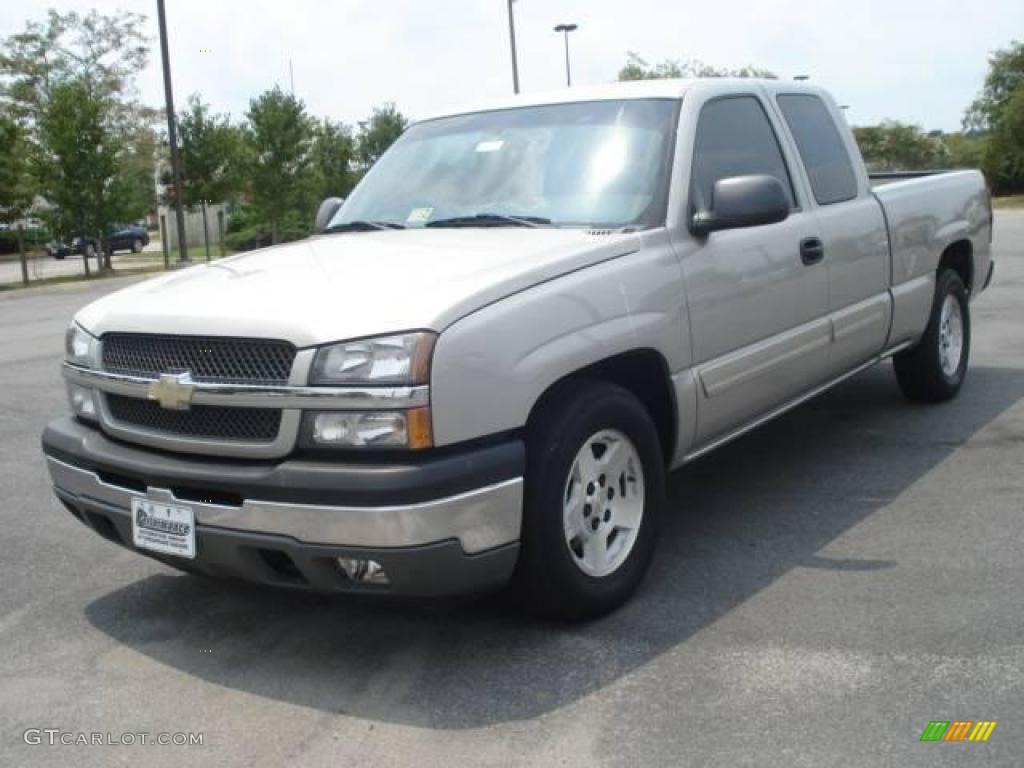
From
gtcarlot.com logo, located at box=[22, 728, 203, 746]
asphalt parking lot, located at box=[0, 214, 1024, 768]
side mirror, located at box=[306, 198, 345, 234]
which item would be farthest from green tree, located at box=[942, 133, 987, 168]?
gtcarlot.com logo, located at box=[22, 728, 203, 746]

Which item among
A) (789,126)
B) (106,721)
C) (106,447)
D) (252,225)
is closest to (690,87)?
(789,126)

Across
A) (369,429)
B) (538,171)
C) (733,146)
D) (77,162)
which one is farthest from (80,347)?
(77,162)

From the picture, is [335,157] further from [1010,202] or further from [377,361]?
[377,361]

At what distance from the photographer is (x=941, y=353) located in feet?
23.2

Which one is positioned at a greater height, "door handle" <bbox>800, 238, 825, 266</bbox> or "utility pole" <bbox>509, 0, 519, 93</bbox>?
"utility pole" <bbox>509, 0, 519, 93</bbox>

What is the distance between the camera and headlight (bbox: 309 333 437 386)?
3350mm

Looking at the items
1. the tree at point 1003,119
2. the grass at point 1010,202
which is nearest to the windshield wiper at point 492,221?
the grass at point 1010,202

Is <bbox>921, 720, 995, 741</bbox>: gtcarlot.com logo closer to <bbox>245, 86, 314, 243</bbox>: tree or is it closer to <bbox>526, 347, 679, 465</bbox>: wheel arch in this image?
<bbox>526, 347, 679, 465</bbox>: wheel arch

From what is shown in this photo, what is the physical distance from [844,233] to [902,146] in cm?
5918

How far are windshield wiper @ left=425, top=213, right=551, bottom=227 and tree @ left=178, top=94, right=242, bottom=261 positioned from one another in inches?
1201

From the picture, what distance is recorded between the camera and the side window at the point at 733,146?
15.6ft

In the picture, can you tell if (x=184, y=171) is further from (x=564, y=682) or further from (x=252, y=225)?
(x=564, y=682)

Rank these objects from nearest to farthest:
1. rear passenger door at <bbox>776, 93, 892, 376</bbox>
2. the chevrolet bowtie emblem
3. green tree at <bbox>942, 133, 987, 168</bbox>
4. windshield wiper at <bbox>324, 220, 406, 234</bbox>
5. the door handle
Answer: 1. the chevrolet bowtie emblem
2. windshield wiper at <bbox>324, 220, 406, 234</bbox>
3. the door handle
4. rear passenger door at <bbox>776, 93, 892, 376</bbox>
5. green tree at <bbox>942, 133, 987, 168</bbox>

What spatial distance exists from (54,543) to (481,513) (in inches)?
108
